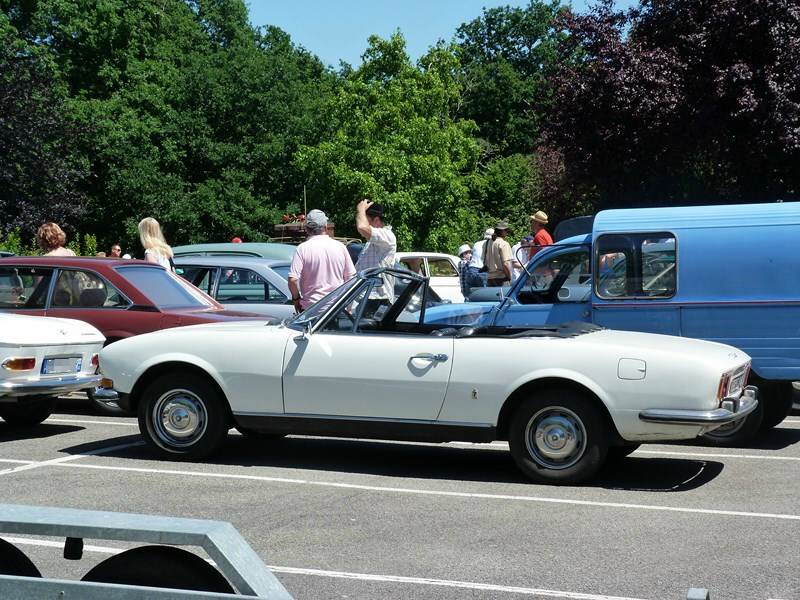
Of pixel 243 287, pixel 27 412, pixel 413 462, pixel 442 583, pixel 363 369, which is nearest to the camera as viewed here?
pixel 442 583

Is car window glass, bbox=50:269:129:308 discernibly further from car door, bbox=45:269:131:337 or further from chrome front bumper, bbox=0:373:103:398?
chrome front bumper, bbox=0:373:103:398

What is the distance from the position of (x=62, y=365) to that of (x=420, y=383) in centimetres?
357

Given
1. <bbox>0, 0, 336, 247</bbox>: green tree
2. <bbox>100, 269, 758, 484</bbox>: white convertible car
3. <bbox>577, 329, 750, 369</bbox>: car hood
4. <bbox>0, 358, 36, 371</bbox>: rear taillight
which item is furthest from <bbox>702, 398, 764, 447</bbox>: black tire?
<bbox>0, 0, 336, 247</bbox>: green tree

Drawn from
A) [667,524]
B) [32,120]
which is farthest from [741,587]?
[32,120]

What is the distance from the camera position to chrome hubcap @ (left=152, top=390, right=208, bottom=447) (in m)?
8.67

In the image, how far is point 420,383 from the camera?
8.12m

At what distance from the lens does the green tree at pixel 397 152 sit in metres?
41.8

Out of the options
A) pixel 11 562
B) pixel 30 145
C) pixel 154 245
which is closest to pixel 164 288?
pixel 154 245

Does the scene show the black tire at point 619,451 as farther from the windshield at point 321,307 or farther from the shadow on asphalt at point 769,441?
the windshield at point 321,307

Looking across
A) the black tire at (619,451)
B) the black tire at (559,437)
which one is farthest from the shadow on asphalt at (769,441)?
the black tire at (559,437)

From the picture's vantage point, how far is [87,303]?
11320mm

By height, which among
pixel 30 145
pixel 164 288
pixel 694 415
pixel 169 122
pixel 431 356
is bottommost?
pixel 694 415

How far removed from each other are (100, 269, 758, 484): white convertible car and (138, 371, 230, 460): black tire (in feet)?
0.03

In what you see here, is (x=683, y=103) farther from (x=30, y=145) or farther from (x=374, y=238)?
(x=30, y=145)
